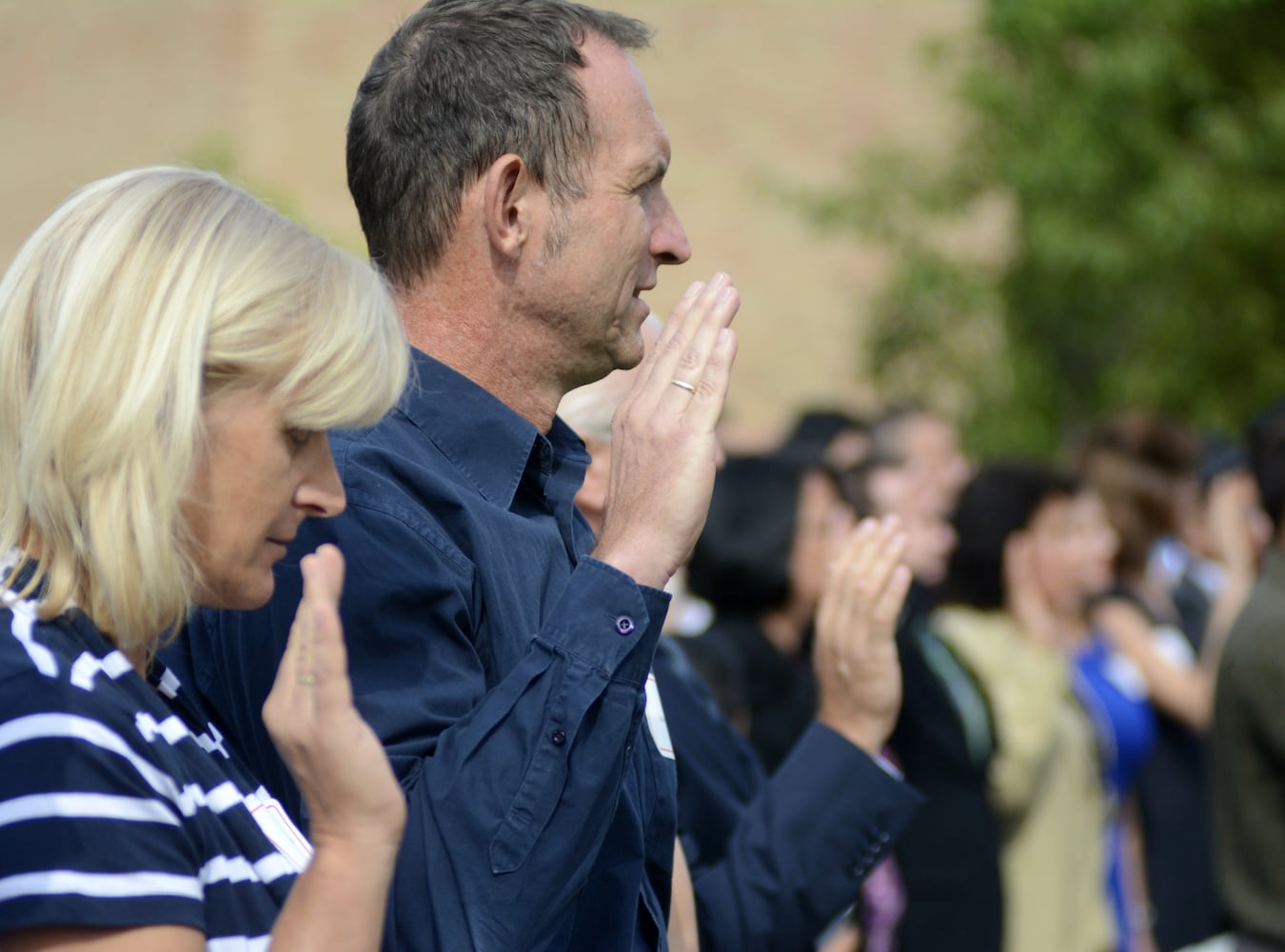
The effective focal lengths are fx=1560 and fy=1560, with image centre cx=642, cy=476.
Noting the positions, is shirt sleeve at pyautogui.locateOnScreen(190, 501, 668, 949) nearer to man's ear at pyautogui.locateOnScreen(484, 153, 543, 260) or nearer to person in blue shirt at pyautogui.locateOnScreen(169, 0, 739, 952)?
person in blue shirt at pyautogui.locateOnScreen(169, 0, 739, 952)

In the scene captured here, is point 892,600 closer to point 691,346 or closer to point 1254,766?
point 691,346

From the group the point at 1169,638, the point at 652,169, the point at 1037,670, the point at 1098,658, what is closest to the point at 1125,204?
the point at 1169,638

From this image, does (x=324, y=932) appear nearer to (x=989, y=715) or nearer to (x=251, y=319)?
(x=251, y=319)

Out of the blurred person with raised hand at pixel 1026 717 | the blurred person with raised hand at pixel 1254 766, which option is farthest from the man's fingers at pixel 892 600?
the blurred person with raised hand at pixel 1026 717

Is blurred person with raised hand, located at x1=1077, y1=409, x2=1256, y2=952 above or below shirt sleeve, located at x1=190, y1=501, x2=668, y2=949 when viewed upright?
below

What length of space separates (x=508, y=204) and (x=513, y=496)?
1.22 ft

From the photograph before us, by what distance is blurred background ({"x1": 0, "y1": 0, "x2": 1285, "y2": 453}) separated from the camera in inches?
502

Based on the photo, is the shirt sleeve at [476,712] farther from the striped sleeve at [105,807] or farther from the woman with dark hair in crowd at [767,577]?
the woman with dark hair in crowd at [767,577]

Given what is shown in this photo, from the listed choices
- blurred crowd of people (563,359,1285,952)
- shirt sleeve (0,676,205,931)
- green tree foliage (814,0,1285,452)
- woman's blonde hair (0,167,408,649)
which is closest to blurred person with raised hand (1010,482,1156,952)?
blurred crowd of people (563,359,1285,952)

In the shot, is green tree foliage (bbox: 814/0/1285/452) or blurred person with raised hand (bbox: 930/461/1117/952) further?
green tree foliage (bbox: 814/0/1285/452)

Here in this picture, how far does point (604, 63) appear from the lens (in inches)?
80.0

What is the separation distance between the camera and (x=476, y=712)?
1645mm

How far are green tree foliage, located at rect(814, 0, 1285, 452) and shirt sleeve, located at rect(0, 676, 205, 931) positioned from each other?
39.5 ft

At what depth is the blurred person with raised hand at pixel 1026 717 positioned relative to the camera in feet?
16.1
